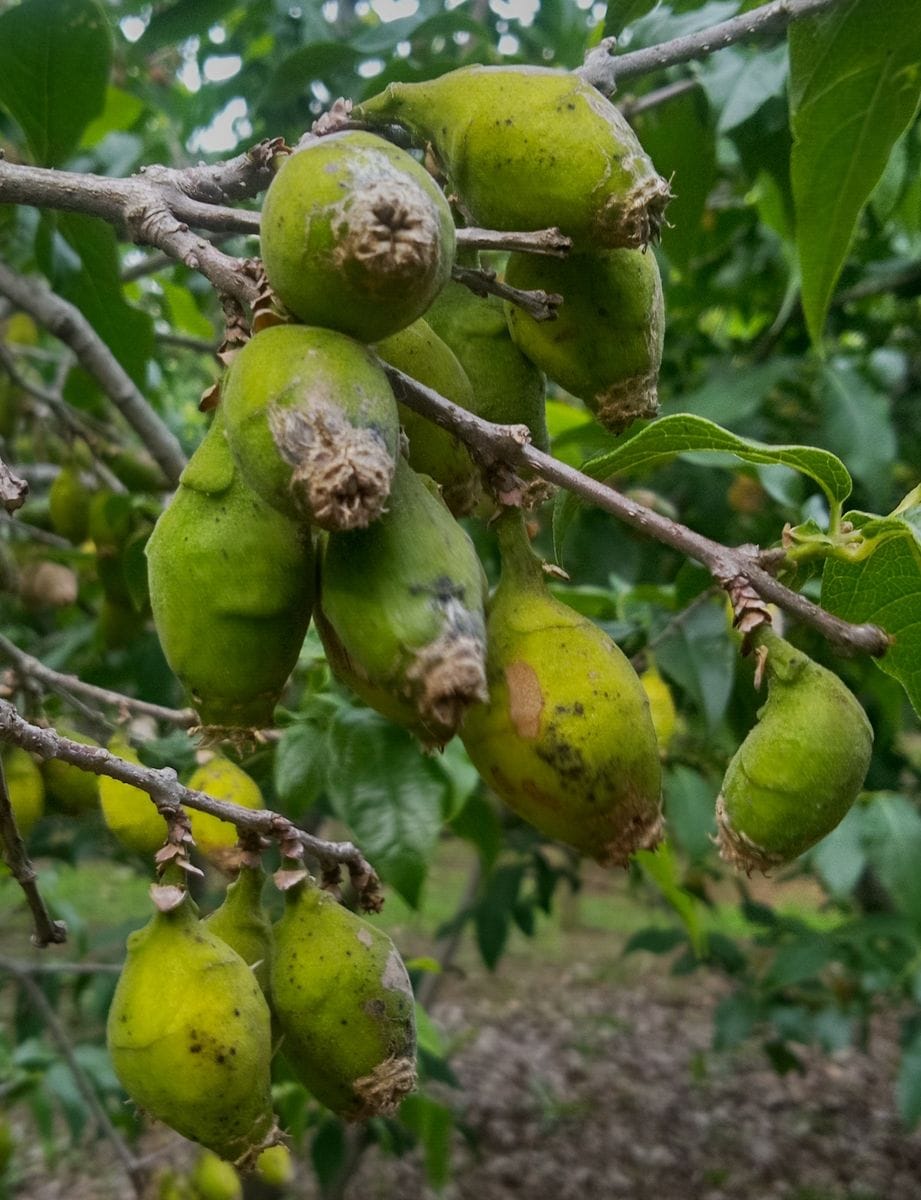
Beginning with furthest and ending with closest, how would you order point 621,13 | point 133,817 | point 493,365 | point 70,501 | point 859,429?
1. point 859,429
2. point 70,501
3. point 621,13
4. point 133,817
5. point 493,365

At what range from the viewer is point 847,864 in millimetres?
2965

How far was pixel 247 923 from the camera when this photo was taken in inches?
46.9

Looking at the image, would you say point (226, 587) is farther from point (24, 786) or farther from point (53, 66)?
point (53, 66)

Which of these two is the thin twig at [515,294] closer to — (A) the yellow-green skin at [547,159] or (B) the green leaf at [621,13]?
(A) the yellow-green skin at [547,159]

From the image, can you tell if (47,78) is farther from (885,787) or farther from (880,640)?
(885,787)

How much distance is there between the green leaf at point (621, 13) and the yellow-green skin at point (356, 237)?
899 mm

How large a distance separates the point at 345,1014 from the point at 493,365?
610 millimetres

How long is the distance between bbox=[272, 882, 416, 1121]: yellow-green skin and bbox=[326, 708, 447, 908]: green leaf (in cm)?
79

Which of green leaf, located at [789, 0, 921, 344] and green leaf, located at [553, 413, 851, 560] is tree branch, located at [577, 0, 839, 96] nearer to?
green leaf, located at [789, 0, 921, 344]

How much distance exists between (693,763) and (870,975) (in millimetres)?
1167

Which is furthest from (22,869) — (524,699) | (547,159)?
(547,159)

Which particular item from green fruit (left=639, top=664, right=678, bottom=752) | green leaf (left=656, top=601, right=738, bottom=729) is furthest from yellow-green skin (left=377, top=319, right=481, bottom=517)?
green leaf (left=656, top=601, right=738, bottom=729)

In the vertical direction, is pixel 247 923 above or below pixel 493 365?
below

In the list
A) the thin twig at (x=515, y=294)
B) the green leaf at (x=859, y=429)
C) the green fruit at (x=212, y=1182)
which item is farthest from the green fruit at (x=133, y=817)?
the green leaf at (x=859, y=429)
